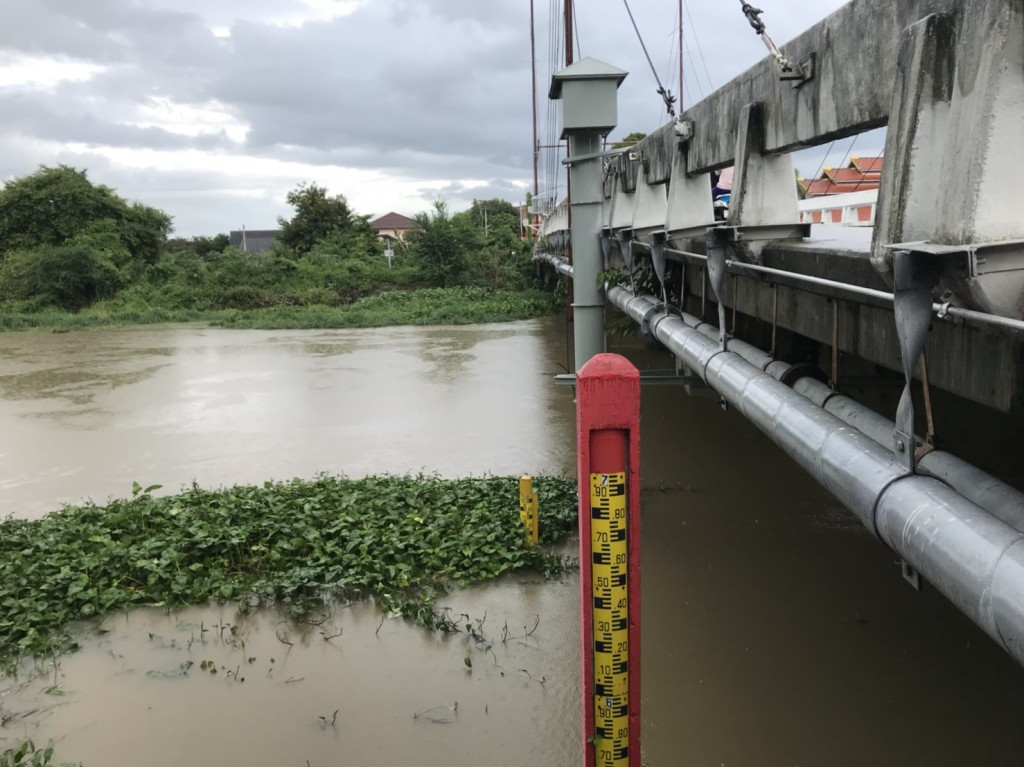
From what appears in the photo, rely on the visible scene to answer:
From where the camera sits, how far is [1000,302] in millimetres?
2609

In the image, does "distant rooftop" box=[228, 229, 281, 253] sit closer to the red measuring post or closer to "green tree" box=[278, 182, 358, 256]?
"green tree" box=[278, 182, 358, 256]

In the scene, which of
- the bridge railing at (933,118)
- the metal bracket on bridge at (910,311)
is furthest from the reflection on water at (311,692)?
the bridge railing at (933,118)

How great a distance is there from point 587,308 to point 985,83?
471cm

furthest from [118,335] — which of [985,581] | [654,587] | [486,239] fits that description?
[985,581]

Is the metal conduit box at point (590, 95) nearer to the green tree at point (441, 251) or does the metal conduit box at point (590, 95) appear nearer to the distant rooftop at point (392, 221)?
the green tree at point (441, 251)

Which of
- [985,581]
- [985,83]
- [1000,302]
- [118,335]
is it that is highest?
[985,83]

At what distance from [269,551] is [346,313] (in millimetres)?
24229

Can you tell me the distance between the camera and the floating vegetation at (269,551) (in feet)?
20.7

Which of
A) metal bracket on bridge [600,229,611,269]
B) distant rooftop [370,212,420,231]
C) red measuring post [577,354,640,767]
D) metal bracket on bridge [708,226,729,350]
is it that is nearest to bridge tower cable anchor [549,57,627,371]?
metal bracket on bridge [708,226,729,350]

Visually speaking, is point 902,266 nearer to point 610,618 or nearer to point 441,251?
point 610,618

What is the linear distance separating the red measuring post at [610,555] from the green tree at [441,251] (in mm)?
34720

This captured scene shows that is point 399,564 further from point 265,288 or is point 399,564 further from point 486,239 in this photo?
point 486,239

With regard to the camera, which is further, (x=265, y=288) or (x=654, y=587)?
(x=265, y=288)

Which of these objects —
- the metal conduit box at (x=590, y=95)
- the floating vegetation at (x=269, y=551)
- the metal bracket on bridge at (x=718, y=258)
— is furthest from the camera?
the metal conduit box at (x=590, y=95)
